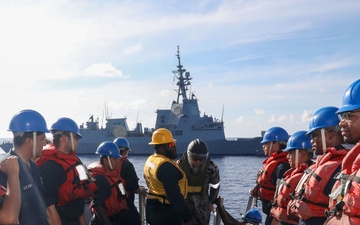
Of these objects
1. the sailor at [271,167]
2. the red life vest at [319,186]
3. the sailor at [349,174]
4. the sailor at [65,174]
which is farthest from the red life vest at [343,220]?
the sailor at [271,167]

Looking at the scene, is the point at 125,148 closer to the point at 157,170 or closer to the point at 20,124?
the point at 157,170

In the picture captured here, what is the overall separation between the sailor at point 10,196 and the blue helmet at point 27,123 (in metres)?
0.81

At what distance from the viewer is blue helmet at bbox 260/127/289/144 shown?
726 centimetres

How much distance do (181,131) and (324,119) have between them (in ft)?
219

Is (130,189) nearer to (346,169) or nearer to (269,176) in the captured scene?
(269,176)

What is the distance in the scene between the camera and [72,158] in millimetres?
4703

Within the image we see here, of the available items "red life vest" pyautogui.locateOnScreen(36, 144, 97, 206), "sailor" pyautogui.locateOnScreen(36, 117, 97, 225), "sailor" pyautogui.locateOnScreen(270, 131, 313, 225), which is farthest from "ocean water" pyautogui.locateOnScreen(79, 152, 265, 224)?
"red life vest" pyautogui.locateOnScreen(36, 144, 97, 206)

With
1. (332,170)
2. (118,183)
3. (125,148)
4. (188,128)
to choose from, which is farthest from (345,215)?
(188,128)

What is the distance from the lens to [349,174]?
10.3ft

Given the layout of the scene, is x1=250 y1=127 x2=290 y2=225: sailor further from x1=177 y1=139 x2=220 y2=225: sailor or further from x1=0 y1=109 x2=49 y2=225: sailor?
x1=0 y1=109 x2=49 y2=225: sailor

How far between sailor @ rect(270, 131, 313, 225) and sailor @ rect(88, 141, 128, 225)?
7.70ft

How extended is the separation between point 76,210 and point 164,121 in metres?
69.0

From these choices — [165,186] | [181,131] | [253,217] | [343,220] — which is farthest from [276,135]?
[181,131]

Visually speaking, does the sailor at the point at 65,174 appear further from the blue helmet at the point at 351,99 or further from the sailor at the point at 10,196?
the blue helmet at the point at 351,99
